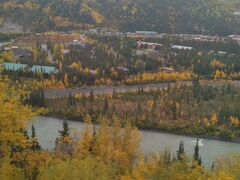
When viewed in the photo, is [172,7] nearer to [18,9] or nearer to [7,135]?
[18,9]

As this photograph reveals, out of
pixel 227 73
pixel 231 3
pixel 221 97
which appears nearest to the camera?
pixel 221 97

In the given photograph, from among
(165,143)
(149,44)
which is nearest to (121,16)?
(149,44)

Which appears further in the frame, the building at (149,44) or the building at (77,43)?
the building at (149,44)

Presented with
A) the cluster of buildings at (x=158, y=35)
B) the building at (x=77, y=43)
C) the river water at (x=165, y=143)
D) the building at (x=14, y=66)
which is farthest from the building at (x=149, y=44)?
the river water at (x=165, y=143)

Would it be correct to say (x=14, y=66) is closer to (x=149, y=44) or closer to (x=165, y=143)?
(x=149, y=44)

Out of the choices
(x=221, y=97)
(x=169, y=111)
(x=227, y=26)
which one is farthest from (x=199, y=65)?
(x=227, y=26)

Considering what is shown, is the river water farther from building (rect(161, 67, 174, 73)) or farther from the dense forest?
the dense forest

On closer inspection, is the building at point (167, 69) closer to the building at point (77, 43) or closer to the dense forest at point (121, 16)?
the building at point (77, 43)
